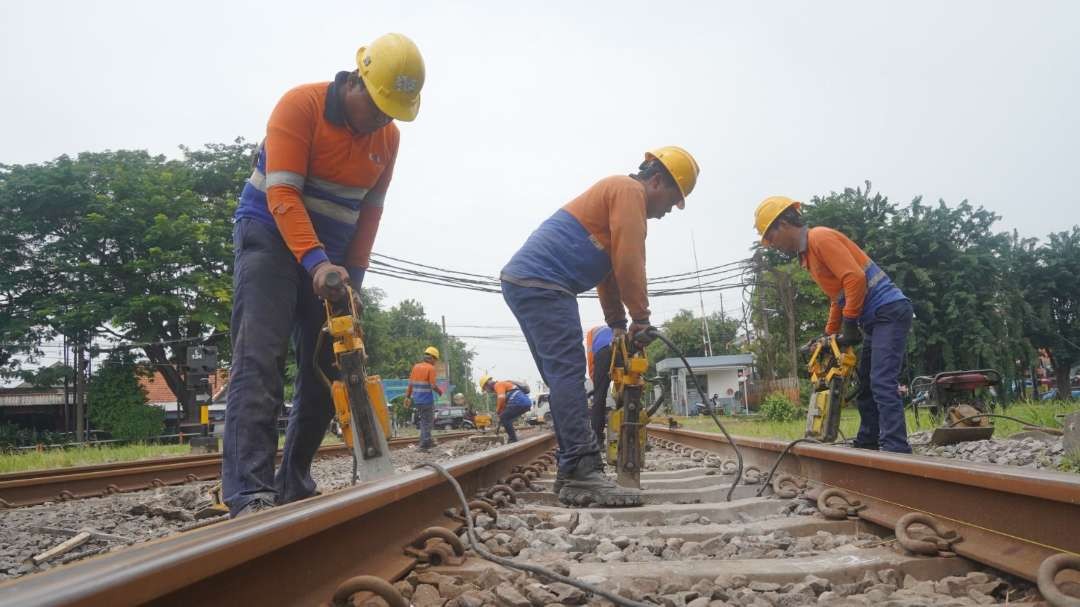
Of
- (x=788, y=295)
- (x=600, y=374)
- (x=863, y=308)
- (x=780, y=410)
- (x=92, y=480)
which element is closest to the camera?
(x=863, y=308)

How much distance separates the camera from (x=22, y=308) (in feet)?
89.2

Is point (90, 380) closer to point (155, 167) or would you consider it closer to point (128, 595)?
point (155, 167)

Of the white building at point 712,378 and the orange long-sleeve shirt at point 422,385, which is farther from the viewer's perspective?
the white building at point 712,378

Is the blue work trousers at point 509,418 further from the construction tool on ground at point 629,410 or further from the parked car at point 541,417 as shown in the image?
the construction tool on ground at point 629,410

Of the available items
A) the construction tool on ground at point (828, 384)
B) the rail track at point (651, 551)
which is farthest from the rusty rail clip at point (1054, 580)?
the construction tool on ground at point (828, 384)

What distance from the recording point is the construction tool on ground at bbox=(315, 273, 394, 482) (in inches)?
106

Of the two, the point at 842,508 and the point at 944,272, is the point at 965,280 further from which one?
the point at 842,508

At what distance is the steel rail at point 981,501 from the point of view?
5.49 ft

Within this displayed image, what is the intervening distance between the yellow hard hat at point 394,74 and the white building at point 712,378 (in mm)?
38172

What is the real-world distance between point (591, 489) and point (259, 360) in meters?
1.47

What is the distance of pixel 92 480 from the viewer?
5719 millimetres

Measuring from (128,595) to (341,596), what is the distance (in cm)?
60

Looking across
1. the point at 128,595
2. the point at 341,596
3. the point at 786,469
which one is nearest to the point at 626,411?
the point at 786,469

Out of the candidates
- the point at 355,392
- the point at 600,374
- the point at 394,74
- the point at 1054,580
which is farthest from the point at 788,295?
the point at 1054,580
